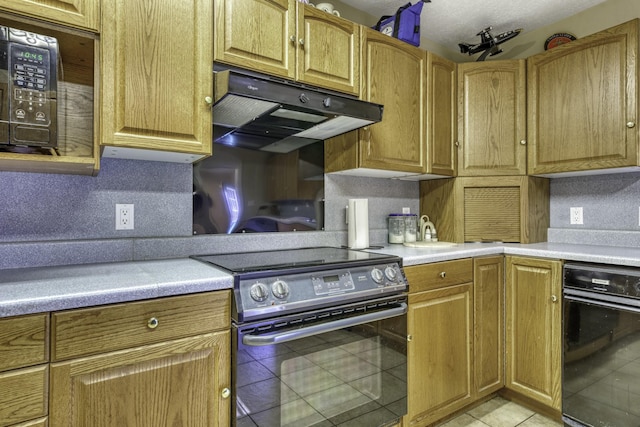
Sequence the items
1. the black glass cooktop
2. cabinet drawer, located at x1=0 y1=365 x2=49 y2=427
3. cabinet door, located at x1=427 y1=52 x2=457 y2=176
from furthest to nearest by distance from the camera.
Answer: cabinet door, located at x1=427 y1=52 x2=457 y2=176, the black glass cooktop, cabinet drawer, located at x1=0 y1=365 x2=49 y2=427

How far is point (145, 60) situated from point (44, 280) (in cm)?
85

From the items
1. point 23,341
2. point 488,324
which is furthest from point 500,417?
point 23,341

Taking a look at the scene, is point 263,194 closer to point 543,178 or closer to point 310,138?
point 310,138

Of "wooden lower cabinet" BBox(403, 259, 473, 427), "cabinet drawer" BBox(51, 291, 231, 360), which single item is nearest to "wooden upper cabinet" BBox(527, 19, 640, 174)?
"wooden lower cabinet" BBox(403, 259, 473, 427)

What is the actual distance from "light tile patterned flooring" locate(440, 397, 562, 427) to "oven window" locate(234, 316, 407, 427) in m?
0.56

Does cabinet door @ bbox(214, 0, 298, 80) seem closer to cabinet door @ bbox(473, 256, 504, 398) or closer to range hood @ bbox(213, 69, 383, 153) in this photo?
range hood @ bbox(213, 69, 383, 153)

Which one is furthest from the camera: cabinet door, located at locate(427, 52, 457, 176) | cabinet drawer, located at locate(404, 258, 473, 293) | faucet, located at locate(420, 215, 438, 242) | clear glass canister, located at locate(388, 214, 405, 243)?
faucet, located at locate(420, 215, 438, 242)

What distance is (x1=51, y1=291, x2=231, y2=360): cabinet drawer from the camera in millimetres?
967

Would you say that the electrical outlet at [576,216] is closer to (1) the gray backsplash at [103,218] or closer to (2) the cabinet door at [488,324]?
(2) the cabinet door at [488,324]

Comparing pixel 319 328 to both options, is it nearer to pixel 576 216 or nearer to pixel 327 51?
pixel 327 51

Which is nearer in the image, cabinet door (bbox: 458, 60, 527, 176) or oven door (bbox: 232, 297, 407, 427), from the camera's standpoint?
oven door (bbox: 232, 297, 407, 427)

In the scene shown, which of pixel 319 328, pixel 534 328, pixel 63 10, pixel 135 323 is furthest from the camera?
pixel 534 328

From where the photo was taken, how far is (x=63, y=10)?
1.19 meters

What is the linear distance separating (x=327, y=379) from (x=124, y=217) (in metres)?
1.12
